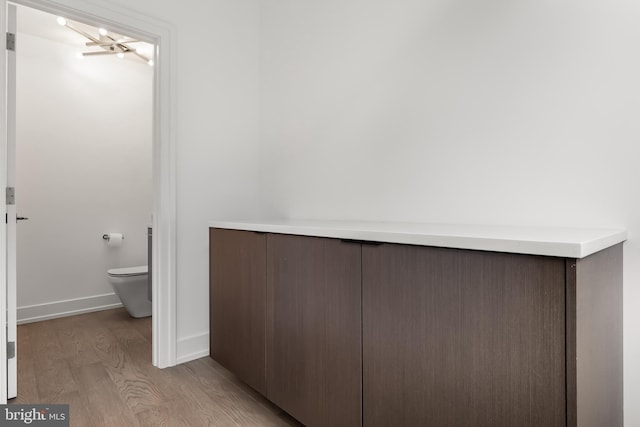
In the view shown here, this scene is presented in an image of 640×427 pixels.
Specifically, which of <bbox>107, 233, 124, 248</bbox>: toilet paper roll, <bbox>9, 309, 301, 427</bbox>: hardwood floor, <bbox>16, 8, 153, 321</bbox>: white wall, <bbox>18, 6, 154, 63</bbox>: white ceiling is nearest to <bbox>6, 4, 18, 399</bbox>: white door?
<bbox>9, 309, 301, 427</bbox>: hardwood floor

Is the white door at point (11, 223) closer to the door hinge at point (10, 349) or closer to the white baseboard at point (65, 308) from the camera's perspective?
the door hinge at point (10, 349)

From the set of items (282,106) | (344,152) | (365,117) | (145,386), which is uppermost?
(282,106)

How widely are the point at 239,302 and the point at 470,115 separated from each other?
51.5 inches

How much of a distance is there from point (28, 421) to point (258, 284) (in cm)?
108

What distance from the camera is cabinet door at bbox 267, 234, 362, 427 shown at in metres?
1.16

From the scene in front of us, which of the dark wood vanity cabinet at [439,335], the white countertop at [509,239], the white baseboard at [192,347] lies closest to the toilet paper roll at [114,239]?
the white baseboard at [192,347]

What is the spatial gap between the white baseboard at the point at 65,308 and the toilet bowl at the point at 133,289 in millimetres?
442

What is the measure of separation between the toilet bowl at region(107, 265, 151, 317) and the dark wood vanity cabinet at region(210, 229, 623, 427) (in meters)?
1.95

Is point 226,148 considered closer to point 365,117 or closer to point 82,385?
point 365,117

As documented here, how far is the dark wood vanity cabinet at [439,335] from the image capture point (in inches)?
29.9

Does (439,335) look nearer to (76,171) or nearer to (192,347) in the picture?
(192,347)

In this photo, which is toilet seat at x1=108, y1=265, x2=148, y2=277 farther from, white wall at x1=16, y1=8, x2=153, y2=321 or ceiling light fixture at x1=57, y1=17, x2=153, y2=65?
ceiling light fixture at x1=57, y1=17, x2=153, y2=65

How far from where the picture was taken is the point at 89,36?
9.16ft

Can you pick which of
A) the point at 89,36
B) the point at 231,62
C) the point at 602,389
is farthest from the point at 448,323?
the point at 89,36
